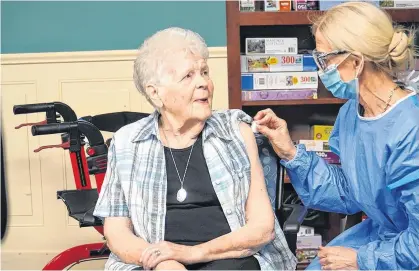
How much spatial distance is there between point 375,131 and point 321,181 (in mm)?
275

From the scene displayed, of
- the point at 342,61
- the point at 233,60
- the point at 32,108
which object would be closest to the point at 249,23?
the point at 233,60

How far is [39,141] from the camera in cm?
339

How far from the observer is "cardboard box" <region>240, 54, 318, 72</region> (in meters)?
3.09

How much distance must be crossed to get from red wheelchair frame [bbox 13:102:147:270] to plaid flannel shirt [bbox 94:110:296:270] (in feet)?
1.79

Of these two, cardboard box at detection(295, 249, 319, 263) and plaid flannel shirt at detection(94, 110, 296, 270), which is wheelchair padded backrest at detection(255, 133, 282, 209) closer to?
plaid flannel shirt at detection(94, 110, 296, 270)

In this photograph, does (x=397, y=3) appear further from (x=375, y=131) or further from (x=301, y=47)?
(x=375, y=131)

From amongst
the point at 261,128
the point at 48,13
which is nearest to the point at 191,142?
the point at 261,128

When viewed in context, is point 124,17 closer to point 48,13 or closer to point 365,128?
point 48,13

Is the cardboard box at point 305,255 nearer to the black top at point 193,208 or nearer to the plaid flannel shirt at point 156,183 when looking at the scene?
the plaid flannel shirt at point 156,183

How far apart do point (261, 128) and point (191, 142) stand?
23cm

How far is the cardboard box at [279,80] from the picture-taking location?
10.1 feet

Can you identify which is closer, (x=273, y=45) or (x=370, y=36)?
(x=370, y=36)

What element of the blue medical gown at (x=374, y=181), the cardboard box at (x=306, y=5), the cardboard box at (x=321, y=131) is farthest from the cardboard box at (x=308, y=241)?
the blue medical gown at (x=374, y=181)

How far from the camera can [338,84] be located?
178 centimetres
